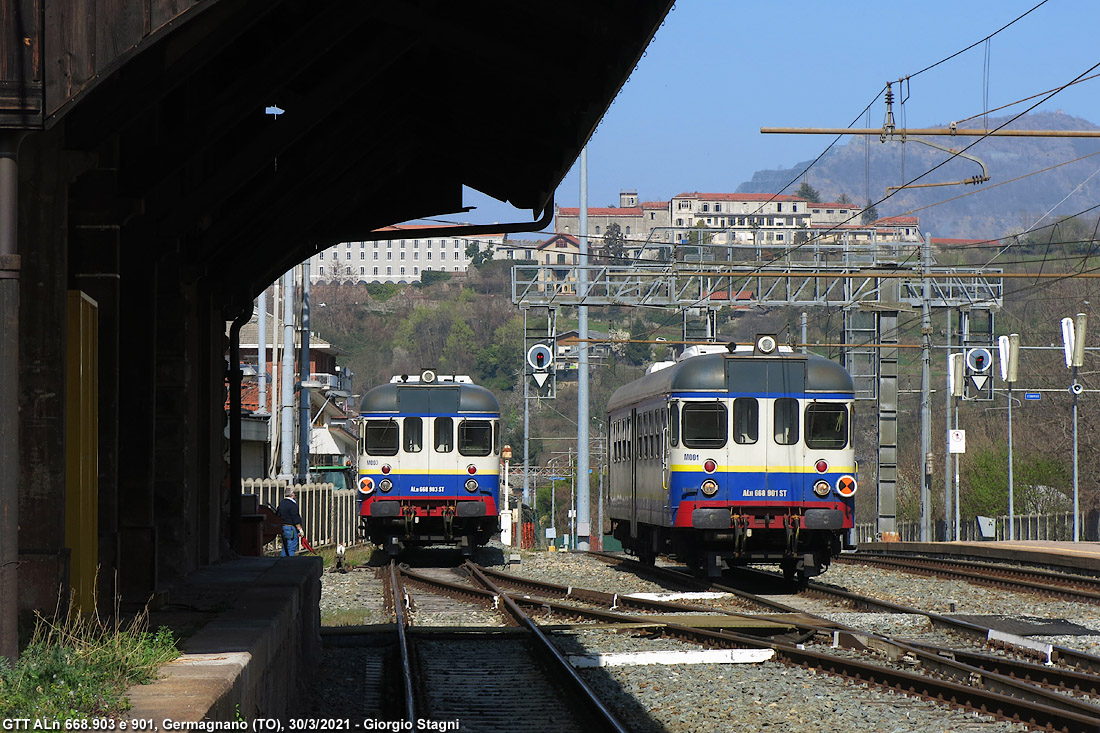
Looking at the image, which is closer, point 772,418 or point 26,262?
point 26,262

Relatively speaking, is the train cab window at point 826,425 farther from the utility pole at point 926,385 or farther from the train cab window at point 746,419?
the utility pole at point 926,385

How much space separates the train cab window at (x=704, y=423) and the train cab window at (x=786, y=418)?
2.26 feet

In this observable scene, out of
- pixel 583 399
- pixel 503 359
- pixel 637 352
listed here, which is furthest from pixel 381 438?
pixel 503 359

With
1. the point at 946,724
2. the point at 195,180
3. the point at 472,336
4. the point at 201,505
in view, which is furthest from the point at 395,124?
the point at 472,336

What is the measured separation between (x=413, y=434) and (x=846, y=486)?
8.20 meters

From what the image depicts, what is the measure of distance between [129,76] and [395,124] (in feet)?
17.9

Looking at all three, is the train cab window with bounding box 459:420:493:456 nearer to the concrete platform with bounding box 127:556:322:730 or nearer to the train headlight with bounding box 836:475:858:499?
the train headlight with bounding box 836:475:858:499

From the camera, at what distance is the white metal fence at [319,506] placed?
27.9m

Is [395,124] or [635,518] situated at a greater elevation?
[395,124]

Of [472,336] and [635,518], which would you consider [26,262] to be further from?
[472,336]

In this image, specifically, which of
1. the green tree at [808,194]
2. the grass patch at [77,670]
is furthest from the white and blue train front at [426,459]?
the green tree at [808,194]

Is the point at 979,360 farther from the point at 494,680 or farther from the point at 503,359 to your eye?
the point at 503,359

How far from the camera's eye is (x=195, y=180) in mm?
11078

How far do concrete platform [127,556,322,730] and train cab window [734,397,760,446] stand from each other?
6548 mm
